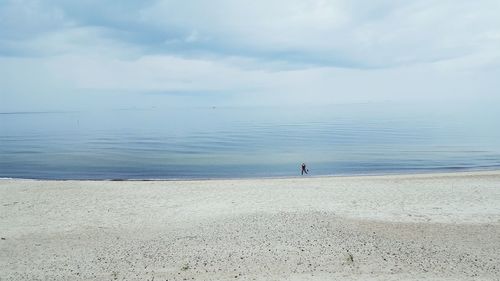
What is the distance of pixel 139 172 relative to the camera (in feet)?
125

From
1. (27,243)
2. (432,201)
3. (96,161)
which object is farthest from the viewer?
(96,161)

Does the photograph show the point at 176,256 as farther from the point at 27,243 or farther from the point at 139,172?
the point at 139,172

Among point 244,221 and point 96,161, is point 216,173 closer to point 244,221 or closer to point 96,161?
point 96,161

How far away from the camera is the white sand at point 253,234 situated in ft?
35.4

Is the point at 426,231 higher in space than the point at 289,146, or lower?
lower

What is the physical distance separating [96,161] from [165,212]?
102 ft

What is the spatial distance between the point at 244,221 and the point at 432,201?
10123 millimetres

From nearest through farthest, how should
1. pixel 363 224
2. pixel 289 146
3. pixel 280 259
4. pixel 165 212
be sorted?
pixel 280 259 → pixel 363 224 → pixel 165 212 → pixel 289 146

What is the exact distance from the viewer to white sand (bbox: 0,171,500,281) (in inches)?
425

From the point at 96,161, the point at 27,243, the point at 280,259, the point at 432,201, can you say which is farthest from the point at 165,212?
the point at 96,161

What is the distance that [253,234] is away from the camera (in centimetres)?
1385

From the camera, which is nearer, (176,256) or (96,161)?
(176,256)

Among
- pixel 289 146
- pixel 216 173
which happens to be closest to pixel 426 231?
pixel 216 173

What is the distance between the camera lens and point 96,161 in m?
45.6
